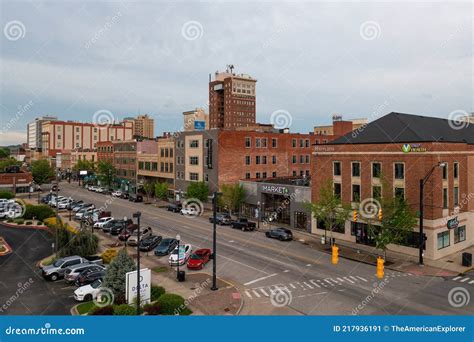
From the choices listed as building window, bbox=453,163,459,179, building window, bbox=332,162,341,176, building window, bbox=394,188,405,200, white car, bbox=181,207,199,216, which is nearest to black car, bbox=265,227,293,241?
building window, bbox=332,162,341,176

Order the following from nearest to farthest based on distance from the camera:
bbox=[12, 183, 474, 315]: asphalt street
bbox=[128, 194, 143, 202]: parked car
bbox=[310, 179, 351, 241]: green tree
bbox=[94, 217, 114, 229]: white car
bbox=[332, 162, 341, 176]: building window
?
bbox=[12, 183, 474, 315]: asphalt street, bbox=[310, 179, 351, 241]: green tree, bbox=[332, 162, 341, 176]: building window, bbox=[94, 217, 114, 229]: white car, bbox=[128, 194, 143, 202]: parked car

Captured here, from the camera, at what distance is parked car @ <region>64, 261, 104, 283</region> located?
82.8 feet

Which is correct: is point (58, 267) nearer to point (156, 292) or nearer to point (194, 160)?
point (156, 292)

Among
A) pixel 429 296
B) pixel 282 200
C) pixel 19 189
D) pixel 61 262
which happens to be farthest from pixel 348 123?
pixel 19 189

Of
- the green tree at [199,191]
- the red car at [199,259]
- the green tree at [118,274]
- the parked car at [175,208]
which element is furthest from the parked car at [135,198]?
the green tree at [118,274]

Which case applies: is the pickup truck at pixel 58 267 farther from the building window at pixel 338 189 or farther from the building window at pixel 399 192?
the building window at pixel 399 192

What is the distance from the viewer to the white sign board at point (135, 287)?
20109mm

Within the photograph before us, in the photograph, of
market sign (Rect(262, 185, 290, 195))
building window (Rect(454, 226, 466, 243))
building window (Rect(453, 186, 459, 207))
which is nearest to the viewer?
building window (Rect(454, 226, 466, 243))

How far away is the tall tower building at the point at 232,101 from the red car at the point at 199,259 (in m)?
121

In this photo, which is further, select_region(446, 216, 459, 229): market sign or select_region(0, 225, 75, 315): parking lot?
select_region(446, 216, 459, 229): market sign

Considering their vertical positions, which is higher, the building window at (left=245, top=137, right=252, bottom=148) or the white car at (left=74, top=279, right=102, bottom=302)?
the building window at (left=245, top=137, right=252, bottom=148)

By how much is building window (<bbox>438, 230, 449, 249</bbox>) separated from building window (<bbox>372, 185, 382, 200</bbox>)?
20.1 feet

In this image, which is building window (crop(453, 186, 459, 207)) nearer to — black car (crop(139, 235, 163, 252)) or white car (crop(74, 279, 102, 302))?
black car (crop(139, 235, 163, 252))

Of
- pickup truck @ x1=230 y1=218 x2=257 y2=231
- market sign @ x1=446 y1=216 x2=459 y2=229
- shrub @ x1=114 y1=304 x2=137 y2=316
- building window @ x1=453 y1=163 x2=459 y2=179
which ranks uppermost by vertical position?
building window @ x1=453 y1=163 x2=459 y2=179
